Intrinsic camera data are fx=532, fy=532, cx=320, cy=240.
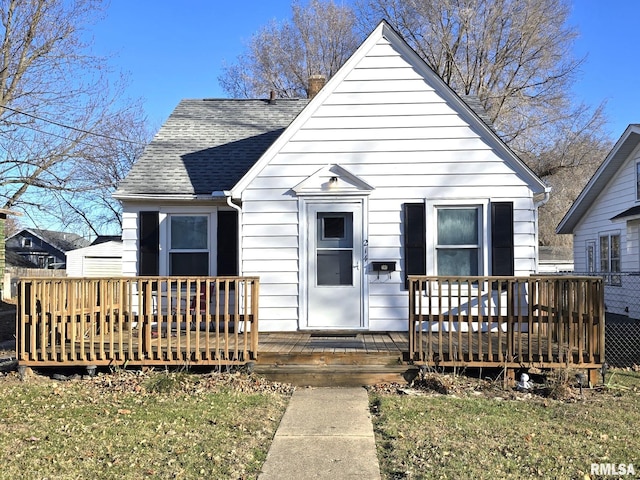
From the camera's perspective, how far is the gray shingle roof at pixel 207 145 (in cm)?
918

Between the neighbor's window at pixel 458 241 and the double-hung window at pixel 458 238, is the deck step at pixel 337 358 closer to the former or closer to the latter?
the double-hung window at pixel 458 238

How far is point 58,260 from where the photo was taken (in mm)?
58000

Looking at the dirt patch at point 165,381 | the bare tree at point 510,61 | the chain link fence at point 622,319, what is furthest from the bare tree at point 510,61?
the dirt patch at point 165,381

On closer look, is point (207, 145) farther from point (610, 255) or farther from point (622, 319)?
point (610, 255)

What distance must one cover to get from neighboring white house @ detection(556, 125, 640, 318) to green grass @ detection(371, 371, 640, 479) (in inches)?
314

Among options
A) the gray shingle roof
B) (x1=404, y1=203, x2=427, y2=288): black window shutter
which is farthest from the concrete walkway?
the gray shingle roof

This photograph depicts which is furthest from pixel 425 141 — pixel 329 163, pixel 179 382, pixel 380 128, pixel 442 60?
pixel 442 60

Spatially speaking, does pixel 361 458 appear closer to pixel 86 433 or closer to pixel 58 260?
pixel 86 433

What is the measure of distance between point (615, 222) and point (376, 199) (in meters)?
9.94

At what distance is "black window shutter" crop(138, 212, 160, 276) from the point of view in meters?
8.92

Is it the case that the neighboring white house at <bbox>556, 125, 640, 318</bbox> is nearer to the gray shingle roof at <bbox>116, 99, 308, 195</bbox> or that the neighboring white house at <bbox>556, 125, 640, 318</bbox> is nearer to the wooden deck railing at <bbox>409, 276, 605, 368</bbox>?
the wooden deck railing at <bbox>409, 276, 605, 368</bbox>

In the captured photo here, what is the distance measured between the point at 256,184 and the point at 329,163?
1.18 metres

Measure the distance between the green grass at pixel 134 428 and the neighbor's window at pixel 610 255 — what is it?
1286 centimetres

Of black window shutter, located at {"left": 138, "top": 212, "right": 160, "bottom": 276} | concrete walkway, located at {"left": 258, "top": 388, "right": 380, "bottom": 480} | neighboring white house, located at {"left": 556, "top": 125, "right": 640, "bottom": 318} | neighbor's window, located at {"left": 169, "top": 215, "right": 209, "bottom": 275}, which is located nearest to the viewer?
concrete walkway, located at {"left": 258, "top": 388, "right": 380, "bottom": 480}
